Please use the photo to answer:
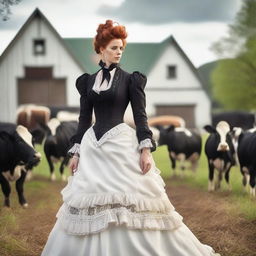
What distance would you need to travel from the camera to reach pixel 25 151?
565 cm

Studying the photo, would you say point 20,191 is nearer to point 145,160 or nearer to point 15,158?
point 15,158

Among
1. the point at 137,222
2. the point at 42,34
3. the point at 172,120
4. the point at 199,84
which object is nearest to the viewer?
the point at 137,222

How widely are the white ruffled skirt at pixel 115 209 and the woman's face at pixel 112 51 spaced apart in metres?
0.40

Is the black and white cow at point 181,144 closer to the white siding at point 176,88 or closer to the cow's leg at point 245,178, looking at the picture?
the cow's leg at point 245,178

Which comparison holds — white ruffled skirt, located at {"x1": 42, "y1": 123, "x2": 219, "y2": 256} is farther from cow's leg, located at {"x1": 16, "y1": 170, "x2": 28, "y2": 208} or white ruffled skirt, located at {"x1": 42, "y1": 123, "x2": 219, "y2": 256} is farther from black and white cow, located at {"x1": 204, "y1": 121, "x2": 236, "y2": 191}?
black and white cow, located at {"x1": 204, "y1": 121, "x2": 236, "y2": 191}

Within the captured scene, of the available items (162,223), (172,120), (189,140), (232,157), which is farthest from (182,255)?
(172,120)

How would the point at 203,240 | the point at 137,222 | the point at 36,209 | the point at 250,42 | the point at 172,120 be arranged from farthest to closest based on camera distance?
the point at 250,42 < the point at 172,120 < the point at 36,209 < the point at 203,240 < the point at 137,222

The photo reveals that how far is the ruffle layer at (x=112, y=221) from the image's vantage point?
2873 mm

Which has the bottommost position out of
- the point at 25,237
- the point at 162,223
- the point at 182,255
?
the point at 25,237

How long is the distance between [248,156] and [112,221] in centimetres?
330

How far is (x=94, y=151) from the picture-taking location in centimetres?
303

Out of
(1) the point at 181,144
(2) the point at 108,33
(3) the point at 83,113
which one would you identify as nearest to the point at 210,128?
(1) the point at 181,144

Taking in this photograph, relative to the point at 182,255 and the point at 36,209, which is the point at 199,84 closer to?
the point at 36,209

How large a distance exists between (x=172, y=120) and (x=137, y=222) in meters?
6.27
